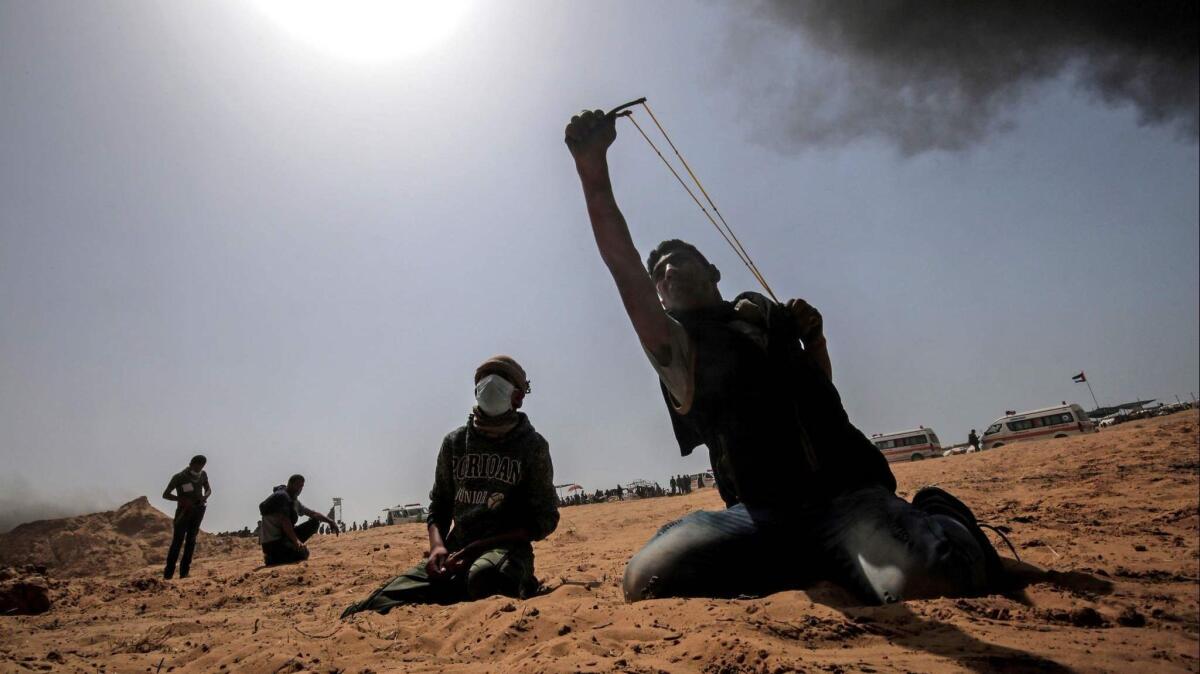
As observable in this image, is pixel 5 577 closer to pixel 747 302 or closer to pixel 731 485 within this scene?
pixel 731 485

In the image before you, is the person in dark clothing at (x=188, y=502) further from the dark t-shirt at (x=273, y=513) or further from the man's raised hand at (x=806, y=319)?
the man's raised hand at (x=806, y=319)

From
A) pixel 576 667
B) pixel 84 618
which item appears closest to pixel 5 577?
pixel 84 618

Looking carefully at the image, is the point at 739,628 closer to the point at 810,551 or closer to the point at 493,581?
the point at 810,551

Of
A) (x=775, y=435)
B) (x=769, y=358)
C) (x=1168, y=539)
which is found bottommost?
(x=1168, y=539)

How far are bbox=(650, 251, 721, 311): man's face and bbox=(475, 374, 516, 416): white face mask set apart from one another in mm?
1402

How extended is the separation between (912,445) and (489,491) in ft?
101

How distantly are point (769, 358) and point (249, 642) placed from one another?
280 centimetres

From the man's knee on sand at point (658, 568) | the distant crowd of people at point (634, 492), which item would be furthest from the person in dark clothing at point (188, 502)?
the distant crowd of people at point (634, 492)

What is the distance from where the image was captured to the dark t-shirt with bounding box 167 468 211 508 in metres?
7.65

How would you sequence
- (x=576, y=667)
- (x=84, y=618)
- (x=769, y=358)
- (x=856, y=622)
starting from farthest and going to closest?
1. (x=84, y=618)
2. (x=769, y=358)
3. (x=856, y=622)
4. (x=576, y=667)

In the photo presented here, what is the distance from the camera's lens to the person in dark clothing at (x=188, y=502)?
7469 millimetres

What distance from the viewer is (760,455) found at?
2.52 meters

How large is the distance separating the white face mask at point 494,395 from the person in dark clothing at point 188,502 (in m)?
A: 6.59

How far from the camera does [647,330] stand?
2.24 meters
